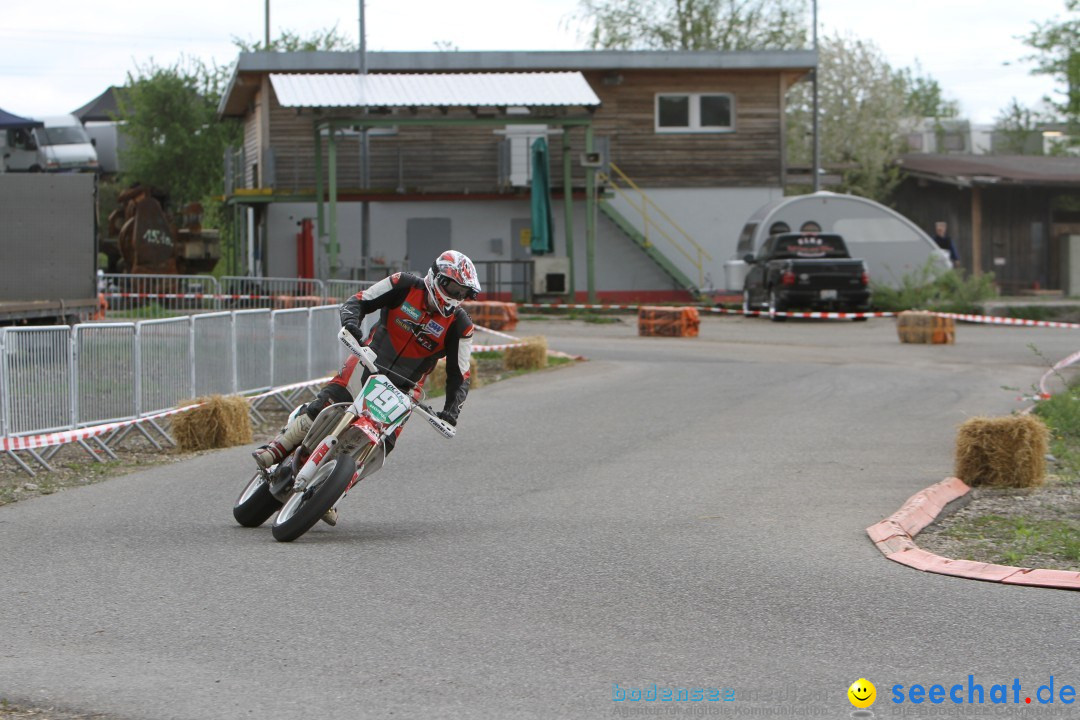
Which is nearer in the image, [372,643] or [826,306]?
[372,643]

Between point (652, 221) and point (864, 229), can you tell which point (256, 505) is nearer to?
point (864, 229)

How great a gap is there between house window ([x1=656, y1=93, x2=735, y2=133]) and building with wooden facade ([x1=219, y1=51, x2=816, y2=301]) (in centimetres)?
4

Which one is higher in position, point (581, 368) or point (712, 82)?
point (712, 82)

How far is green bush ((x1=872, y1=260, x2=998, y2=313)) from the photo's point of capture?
110 ft

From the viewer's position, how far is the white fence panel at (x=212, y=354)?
1508cm

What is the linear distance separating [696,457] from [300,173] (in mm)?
29526

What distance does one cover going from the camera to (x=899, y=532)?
29.0 feet

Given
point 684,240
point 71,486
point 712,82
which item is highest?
point 712,82

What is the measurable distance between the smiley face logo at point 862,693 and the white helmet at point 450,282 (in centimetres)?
397

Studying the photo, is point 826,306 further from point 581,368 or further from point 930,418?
point 930,418

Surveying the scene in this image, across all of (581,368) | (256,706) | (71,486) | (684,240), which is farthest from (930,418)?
(684,240)

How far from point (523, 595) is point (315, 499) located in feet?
5.69

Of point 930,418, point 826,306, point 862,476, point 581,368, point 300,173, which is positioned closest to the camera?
point 862,476

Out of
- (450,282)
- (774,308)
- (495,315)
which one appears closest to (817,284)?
(774,308)
